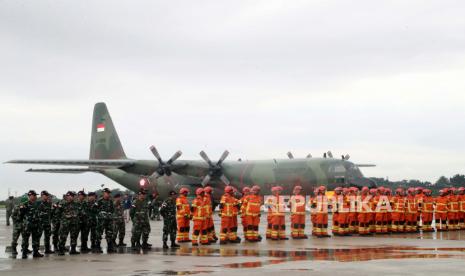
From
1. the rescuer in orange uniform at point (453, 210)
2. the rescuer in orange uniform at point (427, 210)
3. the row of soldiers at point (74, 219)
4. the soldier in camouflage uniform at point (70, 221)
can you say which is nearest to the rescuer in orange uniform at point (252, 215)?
the row of soldiers at point (74, 219)

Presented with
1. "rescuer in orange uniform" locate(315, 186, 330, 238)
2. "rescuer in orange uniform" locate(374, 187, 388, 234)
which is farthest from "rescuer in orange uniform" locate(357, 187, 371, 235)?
"rescuer in orange uniform" locate(315, 186, 330, 238)

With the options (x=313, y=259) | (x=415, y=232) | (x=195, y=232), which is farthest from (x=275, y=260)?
(x=415, y=232)

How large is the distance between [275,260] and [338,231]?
30.9 feet

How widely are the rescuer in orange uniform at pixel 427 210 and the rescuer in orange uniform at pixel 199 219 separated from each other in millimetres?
10118

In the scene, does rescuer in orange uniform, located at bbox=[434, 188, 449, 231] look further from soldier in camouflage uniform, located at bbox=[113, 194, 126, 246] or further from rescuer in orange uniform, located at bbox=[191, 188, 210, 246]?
soldier in camouflage uniform, located at bbox=[113, 194, 126, 246]

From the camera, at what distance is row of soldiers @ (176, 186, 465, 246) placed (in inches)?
808

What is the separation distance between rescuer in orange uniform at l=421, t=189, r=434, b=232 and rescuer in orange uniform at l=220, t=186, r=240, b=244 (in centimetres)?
889

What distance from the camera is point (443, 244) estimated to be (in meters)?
19.6

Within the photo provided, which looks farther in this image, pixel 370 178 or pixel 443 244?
pixel 370 178

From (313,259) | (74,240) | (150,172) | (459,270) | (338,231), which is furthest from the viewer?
(150,172)

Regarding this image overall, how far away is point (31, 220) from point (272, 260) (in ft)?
22.6

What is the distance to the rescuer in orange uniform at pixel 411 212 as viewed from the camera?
25672mm

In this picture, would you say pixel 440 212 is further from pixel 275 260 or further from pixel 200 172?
pixel 200 172

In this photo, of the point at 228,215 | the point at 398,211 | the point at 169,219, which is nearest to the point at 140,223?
the point at 169,219
